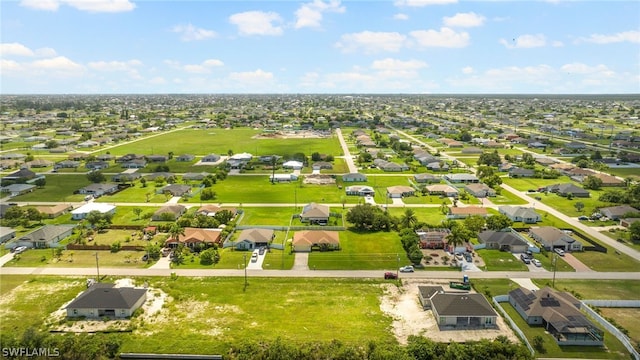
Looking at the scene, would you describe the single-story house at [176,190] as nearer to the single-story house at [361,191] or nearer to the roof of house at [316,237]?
Result: the single-story house at [361,191]

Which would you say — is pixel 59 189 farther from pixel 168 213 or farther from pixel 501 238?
pixel 501 238

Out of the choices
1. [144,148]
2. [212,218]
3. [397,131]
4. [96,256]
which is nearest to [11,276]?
[96,256]

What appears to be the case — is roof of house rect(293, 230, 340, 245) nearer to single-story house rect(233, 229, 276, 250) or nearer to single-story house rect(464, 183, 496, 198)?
single-story house rect(233, 229, 276, 250)

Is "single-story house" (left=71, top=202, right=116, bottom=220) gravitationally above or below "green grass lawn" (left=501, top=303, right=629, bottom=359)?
above

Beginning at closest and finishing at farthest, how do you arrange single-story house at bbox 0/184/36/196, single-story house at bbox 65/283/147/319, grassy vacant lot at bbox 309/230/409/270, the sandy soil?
the sandy soil < single-story house at bbox 65/283/147/319 < grassy vacant lot at bbox 309/230/409/270 < single-story house at bbox 0/184/36/196

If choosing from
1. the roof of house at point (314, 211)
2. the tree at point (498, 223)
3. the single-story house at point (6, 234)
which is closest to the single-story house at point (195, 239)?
the roof of house at point (314, 211)

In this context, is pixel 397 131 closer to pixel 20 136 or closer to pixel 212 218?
pixel 212 218

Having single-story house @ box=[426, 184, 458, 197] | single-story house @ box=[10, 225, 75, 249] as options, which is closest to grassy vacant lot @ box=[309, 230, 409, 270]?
single-story house @ box=[426, 184, 458, 197]

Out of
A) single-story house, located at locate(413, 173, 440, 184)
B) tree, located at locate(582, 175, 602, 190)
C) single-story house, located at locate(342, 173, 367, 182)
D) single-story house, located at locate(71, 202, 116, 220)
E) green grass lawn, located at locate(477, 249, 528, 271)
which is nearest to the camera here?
green grass lawn, located at locate(477, 249, 528, 271)
